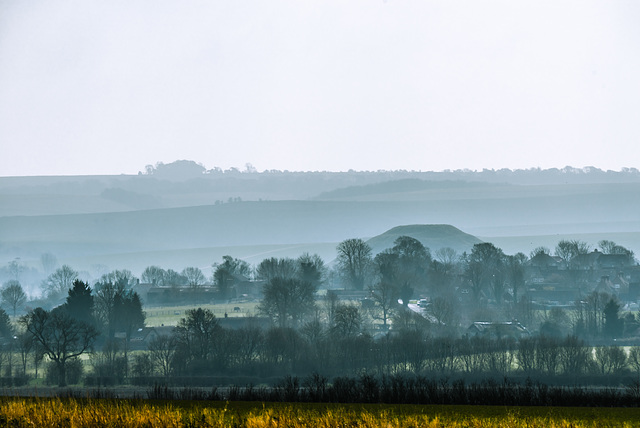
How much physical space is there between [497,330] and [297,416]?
94.8m

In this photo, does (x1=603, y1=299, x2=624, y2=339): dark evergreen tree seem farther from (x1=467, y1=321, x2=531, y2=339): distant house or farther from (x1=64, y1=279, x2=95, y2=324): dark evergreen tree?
(x1=64, y1=279, x2=95, y2=324): dark evergreen tree

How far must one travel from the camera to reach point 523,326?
13362cm

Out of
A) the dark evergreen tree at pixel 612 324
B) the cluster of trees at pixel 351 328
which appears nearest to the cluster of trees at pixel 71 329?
the cluster of trees at pixel 351 328

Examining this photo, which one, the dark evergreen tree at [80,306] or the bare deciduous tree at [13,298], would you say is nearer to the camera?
the dark evergreen tree at [80,306]

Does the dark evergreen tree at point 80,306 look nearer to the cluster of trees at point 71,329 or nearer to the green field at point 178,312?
the cluster of trees at point 71,329

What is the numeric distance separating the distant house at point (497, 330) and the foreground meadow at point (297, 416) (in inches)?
3442

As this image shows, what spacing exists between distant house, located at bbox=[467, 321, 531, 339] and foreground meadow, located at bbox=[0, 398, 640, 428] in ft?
287

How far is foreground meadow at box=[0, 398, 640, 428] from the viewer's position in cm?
3022

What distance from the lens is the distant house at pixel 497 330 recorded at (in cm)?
12269

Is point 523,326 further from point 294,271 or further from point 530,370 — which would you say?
point 294,271

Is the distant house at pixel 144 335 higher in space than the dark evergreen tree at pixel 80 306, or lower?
lower

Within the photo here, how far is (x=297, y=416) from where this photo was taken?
3206 centimetres

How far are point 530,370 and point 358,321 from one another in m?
32.3

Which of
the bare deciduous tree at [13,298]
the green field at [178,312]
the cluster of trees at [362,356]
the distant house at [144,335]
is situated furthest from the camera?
the bare deciduous tree at [13,298]
